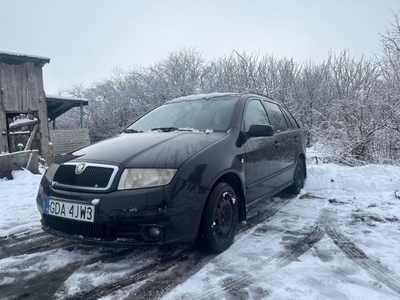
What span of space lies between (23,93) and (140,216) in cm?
1175

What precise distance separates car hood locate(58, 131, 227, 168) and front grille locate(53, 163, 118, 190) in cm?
8

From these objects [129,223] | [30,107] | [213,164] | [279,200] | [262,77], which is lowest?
[279,200]

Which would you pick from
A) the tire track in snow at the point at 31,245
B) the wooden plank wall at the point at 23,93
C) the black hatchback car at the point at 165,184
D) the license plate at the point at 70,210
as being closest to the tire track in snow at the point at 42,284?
the black hatchback car at the point at 165,184

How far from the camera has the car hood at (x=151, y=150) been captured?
8.07 ft

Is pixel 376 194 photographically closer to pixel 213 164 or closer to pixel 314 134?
pixel 213 164

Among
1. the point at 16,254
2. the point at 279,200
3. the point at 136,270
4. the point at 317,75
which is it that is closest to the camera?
the point at 136,270

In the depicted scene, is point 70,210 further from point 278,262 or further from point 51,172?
point 278,262

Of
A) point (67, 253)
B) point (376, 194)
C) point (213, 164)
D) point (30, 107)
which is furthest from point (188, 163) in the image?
point (30, 107)

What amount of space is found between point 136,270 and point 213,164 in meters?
1.09

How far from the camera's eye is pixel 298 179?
5246mm

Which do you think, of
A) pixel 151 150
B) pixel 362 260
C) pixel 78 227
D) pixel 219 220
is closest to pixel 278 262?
pixel 219 220

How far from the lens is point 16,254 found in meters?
2.84

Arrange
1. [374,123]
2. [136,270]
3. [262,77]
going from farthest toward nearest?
[262,77] → [374,123] → [136,270]

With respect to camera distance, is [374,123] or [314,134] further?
[314,134]
